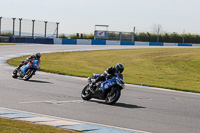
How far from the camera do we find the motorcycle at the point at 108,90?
12.3 metres

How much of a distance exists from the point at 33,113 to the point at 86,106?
2167mm

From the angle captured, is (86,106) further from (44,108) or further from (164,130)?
(164,130)

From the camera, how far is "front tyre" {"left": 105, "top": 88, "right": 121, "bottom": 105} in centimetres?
1228

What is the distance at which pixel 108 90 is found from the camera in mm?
12719

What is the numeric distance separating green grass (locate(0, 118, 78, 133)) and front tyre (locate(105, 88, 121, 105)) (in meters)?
4.18

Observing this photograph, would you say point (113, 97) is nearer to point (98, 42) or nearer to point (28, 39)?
point (28, 39)

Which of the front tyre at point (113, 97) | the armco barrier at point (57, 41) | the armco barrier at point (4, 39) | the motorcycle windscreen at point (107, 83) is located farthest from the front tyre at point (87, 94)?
the armco barrier at point (57, 41)

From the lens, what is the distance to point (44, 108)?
11.0 meters

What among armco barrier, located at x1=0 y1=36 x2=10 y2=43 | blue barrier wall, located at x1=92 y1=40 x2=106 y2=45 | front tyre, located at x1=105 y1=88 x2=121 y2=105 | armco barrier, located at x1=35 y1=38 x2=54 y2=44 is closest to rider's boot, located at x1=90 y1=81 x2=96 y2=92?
front tyre, located at x1=105 y1=88 x2=121 y2=105

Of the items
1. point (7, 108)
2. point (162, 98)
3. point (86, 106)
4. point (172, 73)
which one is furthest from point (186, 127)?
point (172, 73)

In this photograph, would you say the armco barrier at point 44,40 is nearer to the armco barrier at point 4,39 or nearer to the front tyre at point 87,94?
the armco barrier at point 4,39

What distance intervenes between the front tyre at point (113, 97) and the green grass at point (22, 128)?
418 centimetres

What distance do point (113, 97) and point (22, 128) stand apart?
4994 mm

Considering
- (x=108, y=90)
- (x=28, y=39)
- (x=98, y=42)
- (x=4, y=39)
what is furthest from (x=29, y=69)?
(x=98, y=42)
